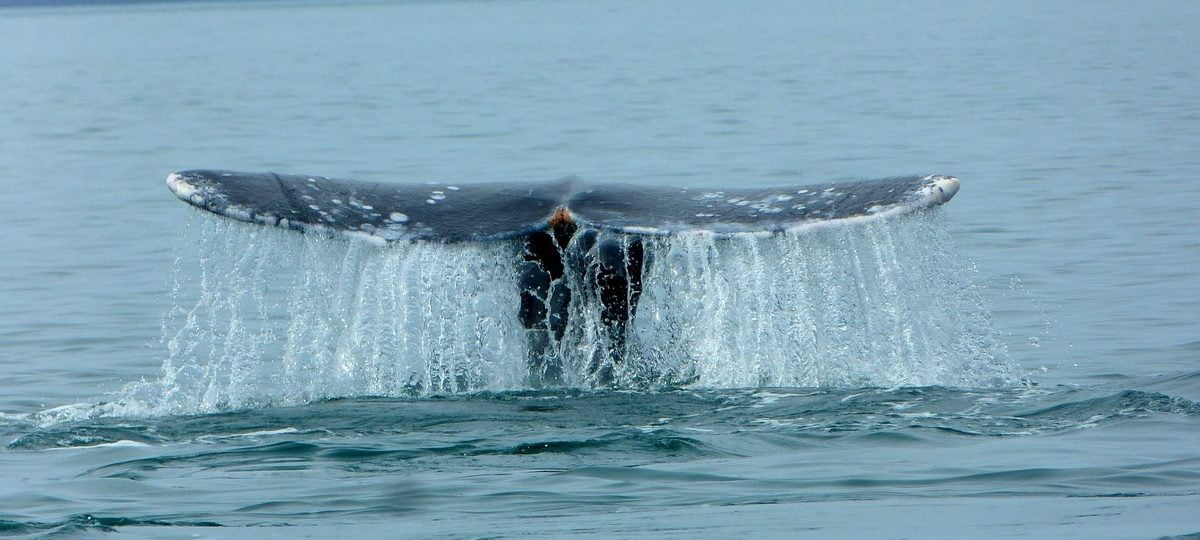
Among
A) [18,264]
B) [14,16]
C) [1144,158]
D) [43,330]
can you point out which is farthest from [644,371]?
[14,16]

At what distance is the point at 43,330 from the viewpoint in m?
11.3

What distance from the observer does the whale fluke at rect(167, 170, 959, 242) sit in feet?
20.5

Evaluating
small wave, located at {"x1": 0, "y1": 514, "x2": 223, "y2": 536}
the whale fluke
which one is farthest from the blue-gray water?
the whale fluke

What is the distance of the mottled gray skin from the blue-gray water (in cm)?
13

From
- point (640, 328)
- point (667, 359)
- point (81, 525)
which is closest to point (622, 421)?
point (667, 359)

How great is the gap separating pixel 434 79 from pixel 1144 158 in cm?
2597

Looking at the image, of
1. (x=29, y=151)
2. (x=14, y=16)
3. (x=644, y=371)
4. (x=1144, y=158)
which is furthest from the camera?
(x=14, y=16)

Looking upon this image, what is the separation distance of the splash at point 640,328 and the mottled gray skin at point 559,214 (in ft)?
0.20

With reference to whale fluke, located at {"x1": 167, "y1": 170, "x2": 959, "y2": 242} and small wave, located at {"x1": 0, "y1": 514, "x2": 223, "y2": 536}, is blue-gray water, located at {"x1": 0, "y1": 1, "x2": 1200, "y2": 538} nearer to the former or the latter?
small wave, located at {"x1": 0, "y1": 514, "x2": 223, "y2": 536}

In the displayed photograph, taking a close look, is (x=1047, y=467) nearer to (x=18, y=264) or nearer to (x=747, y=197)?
(x=747, y=197)

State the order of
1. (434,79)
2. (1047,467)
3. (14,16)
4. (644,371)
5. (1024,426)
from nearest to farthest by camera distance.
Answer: (1047,467)
(1024,426)
(644,371)
(434,79)
(14,16)

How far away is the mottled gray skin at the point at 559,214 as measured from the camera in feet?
20.6

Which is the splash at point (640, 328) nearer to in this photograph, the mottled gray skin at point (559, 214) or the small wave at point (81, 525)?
the mottled gray skin at point (559, 214)

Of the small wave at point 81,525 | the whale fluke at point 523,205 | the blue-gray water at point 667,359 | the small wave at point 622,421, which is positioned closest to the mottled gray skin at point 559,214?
the whale fluke at point 523,205
